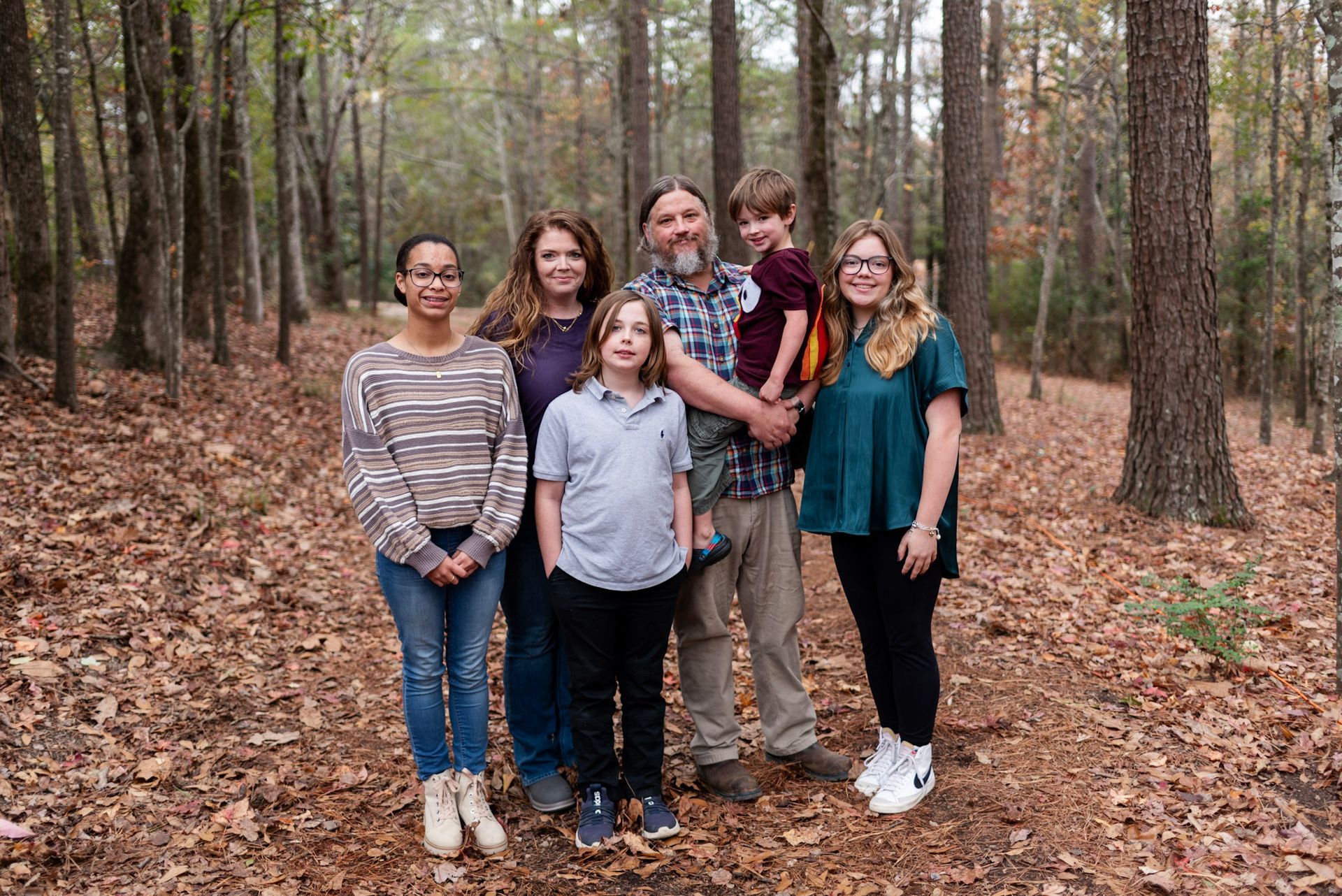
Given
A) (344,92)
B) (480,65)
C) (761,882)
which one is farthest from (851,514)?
(480,65)

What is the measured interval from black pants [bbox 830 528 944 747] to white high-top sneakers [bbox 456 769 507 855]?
162 centimetres

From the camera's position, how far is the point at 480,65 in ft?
114

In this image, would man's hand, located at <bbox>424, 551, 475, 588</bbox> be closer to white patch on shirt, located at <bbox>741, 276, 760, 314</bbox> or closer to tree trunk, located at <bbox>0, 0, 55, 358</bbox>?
white patch on shirt, located at <bbox>741, 276, 760, 314</bbox>

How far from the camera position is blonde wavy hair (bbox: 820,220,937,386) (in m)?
3.58

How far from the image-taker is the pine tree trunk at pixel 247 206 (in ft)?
49.5

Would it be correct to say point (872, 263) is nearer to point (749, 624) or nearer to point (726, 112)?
point (749, 624)

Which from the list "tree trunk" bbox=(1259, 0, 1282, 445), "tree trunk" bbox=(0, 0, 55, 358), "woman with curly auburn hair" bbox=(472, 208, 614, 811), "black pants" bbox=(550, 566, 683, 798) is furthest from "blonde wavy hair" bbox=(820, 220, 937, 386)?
"tree trunk" bbox=(1259, 0, 1282, 445)

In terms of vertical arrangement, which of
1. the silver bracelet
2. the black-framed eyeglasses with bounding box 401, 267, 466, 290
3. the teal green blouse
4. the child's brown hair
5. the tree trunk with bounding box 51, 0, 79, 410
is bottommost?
the silver bracelet

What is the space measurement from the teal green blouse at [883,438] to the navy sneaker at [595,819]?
52.8 inches

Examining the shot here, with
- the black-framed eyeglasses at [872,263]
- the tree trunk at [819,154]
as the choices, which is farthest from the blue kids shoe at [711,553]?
the tree trunk at [819,154]

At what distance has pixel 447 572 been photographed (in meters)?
3.45

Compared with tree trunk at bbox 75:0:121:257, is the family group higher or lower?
lower

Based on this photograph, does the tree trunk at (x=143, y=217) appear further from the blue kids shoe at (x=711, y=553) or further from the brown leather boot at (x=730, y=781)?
the brown leather boot at (x=730, y=781)

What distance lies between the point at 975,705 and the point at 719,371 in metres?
2.21
